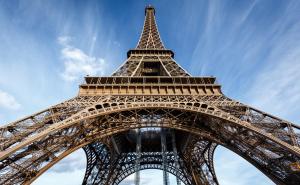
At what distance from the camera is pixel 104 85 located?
16.8 meters

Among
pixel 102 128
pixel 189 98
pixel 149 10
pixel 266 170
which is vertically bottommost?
pixel 266 170

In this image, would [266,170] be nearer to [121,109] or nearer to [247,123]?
[247,123]

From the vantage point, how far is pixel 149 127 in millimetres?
16250

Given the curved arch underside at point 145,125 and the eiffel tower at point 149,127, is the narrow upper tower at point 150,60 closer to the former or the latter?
the eiffel tower at point 149,127

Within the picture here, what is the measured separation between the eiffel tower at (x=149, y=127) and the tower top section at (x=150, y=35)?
4.65 metres

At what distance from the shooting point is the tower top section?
27.5 meters

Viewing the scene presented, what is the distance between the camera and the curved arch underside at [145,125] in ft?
37.0

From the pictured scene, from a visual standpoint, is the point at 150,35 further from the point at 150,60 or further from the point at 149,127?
the point at 149,127

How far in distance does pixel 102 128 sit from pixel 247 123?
8.95 meters

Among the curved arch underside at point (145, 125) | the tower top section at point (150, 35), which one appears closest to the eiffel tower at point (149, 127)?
the curved arch underside at point (145, 125)

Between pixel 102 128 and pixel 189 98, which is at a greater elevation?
pixel 189 98

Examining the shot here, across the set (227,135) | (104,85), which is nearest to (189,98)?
(227,135)

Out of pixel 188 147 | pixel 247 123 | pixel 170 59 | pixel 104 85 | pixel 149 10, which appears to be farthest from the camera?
pixel 149 10

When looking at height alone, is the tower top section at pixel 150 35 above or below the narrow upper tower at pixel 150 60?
above
